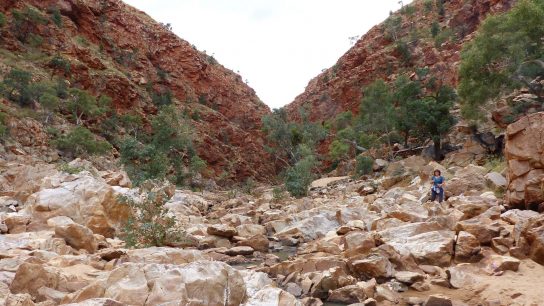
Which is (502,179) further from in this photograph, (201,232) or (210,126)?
(210,126)

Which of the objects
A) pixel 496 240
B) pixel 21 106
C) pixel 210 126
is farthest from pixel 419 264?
pixel 210 126

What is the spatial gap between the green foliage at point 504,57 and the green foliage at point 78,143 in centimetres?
2234

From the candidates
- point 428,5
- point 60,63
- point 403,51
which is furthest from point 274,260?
point 428,5

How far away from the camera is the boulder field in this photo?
5117 mm

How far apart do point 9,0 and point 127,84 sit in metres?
12.7

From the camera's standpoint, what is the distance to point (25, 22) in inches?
1630

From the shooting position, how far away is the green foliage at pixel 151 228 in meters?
9.09

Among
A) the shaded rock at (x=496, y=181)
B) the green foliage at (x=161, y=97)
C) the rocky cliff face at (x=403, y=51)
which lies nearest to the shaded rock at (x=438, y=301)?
the shaded rock at (x=496, y=181)

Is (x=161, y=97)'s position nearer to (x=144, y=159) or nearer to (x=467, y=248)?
(x=144, y=159)

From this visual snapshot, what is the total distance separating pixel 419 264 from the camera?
7344 millimetres

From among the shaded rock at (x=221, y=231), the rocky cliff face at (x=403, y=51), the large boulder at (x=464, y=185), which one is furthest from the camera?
the rocky cliff face at (x=403, y=51)

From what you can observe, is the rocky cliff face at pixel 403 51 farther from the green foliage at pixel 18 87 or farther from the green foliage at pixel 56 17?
the green foliage at pixel 18 87

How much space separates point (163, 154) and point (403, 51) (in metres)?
35.4

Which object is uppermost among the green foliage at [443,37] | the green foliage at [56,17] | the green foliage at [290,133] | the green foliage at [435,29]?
the green foliage at [56,17]
